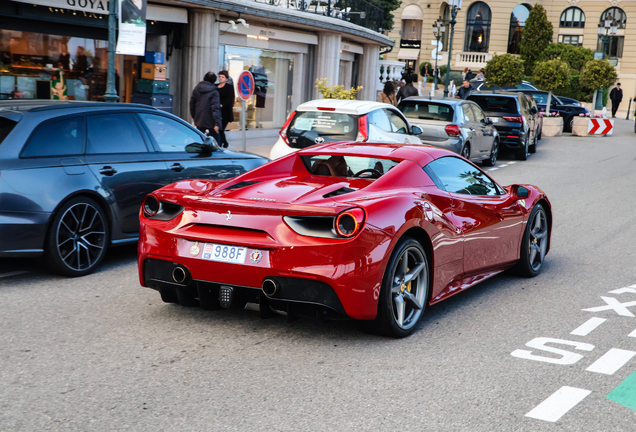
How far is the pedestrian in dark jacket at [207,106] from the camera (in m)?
15.5

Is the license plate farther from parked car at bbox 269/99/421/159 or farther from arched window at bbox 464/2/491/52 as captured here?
arched window at bbox 464/2/491/52

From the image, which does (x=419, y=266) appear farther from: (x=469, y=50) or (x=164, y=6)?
(x=469, y=50)

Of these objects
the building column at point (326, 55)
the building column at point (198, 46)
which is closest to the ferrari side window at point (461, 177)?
the building column at point (198, 46)

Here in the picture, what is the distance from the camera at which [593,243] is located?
9195 millimetres

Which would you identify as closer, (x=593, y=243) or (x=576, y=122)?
(x=593, y=243)

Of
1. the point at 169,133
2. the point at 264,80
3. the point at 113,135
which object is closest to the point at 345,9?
the point at 264,80

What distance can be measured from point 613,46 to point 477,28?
12.6m

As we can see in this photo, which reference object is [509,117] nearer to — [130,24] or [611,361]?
[130,24]

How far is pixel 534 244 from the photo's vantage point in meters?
7.39

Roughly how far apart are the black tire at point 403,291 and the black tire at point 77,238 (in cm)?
303

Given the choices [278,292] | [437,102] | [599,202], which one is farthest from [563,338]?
[437,102]

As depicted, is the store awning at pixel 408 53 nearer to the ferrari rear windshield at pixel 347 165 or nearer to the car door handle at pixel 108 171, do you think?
the car door handle at pixel 108 171

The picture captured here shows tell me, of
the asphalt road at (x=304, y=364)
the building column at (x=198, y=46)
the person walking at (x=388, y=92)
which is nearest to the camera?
the asphalt road at (x=304, y=364)

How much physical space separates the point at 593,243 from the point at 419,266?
4.62 metres
